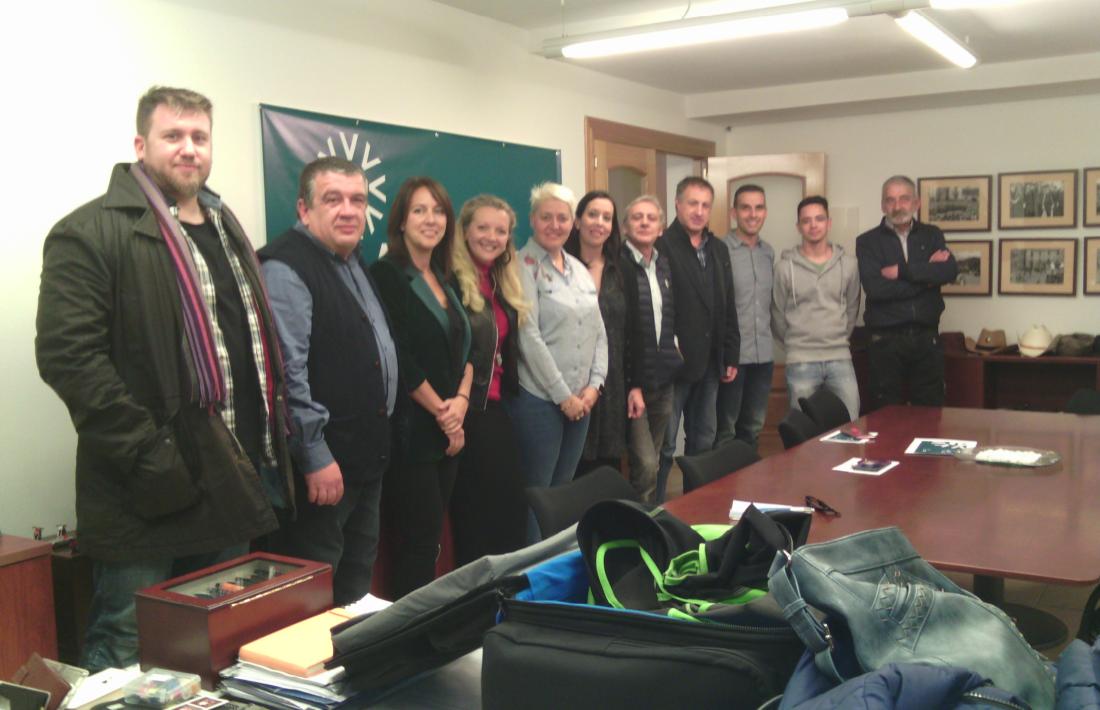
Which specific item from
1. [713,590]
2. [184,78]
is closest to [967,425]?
Answer: [713,590]

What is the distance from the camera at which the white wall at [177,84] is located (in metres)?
3.17

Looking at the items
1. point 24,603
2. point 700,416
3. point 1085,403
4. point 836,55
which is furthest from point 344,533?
point 836,55

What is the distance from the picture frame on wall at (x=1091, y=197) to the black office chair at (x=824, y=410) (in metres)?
3.57

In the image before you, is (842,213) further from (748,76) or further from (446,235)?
(446,235)

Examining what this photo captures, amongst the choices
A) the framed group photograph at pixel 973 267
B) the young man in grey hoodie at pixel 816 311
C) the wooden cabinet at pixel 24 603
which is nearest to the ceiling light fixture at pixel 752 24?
the young man in grey hoodie at pixel 816 311

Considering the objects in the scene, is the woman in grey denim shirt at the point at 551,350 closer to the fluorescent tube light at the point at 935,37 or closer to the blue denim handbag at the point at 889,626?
the fluorescent tube light at the point at 935,37

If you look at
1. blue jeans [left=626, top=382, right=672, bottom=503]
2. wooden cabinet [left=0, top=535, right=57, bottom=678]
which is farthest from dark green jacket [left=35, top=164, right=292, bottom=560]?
blue jeans [left=626, top=382, right=672, bottom=503]

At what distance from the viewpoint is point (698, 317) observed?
5098mm

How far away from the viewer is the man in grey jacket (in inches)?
219

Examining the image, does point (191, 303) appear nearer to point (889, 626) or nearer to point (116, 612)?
point (116, 612)

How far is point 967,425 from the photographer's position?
13.8ft

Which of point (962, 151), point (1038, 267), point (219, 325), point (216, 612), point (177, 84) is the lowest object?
point (216, 612)

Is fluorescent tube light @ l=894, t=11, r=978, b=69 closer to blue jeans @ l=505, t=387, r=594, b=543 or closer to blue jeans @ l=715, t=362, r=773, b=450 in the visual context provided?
blue jeans @ l=715, t=362, r=773, b=450

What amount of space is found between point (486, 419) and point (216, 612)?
219 cm
